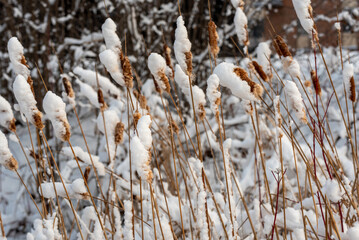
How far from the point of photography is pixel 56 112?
0.77 meters

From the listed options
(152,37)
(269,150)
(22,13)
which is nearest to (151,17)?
(152,37)

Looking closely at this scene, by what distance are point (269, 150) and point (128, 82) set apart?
5.54ft

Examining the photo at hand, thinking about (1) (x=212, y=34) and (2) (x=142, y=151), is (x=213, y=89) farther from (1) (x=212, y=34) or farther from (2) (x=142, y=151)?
(2) (x=142, y=151)

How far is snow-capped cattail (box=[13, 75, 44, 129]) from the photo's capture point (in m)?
0.78

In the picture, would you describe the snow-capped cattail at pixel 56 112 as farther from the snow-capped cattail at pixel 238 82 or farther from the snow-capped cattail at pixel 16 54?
the snow-capped cattail at pixel 238 82

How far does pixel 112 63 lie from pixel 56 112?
0.16 m

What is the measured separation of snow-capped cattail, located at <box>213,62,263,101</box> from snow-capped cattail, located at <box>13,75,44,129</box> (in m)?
0.38

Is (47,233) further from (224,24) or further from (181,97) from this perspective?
(224,24)

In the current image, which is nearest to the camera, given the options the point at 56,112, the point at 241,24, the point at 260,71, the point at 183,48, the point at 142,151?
the point at 142,151

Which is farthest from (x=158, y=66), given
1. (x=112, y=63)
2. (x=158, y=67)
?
(x=112, y=63)

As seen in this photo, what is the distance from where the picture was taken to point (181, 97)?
3791 mm

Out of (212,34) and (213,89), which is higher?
(212,34)

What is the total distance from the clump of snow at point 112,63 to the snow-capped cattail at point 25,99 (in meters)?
0.16

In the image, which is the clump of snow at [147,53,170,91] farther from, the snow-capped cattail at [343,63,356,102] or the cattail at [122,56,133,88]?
the snow-capped cattail at [343,63,356,102]
